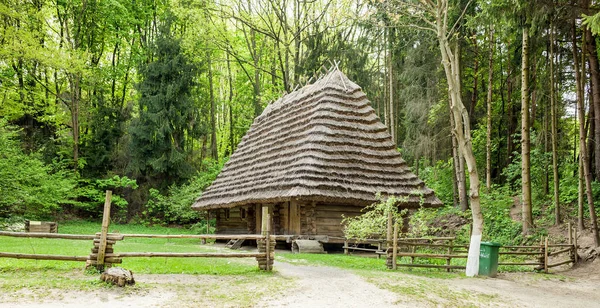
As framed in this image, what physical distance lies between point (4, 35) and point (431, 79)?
21.3m

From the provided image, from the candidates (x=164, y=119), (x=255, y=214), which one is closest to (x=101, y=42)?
(x=164, y=119)

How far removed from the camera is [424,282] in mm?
9281

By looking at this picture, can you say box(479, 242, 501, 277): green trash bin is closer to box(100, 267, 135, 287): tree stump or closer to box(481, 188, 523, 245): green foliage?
box(481, 188, 523, 245): green foliage

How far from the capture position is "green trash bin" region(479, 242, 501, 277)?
1091 cm

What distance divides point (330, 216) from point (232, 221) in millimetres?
7288

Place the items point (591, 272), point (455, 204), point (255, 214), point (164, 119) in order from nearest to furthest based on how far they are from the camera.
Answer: point (591, 272) < point (255, 214) < point (455, 204) < point (164, 119)

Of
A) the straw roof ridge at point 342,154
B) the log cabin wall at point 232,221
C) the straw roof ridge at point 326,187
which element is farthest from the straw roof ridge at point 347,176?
the log cabin wall at point 232,221

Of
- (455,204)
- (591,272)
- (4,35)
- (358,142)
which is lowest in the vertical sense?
(591,272)

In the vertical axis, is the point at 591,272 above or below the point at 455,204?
below

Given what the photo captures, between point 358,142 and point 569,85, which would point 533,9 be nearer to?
point 358,142

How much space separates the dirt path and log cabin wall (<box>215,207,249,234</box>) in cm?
1071

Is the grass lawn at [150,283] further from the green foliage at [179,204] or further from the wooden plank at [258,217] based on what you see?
the green foliage at [179,204]

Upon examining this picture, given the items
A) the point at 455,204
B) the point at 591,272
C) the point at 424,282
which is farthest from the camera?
the point at 455,204

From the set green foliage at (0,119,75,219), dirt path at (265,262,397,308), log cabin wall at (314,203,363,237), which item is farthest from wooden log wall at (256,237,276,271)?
A: green foliage at (0,119,75,219)
